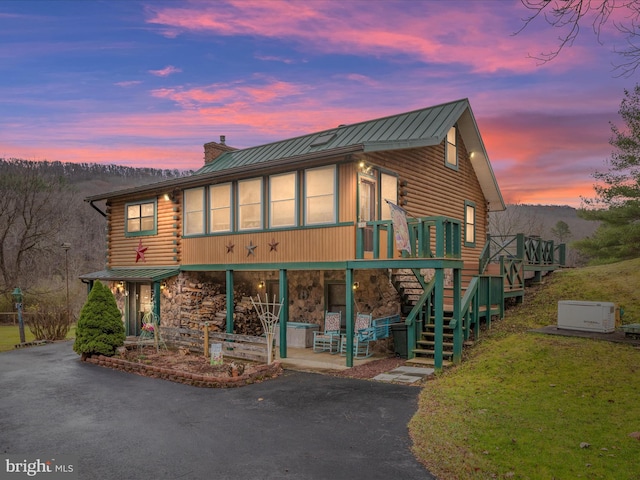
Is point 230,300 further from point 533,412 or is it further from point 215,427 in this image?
point 533,412

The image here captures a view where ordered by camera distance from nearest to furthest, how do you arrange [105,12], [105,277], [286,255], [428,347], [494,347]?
[494,347], [428,347], [286,255], [105,12], [105,277]

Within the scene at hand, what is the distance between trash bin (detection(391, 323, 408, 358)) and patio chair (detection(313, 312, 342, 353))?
2.33 meters

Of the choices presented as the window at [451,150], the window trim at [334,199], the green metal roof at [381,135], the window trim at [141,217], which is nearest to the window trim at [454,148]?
the window at [451,150]

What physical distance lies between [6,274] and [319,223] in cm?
3575

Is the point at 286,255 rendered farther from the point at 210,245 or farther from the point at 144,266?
the point at 144,266

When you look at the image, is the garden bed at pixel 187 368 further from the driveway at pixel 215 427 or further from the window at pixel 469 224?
the window at pixel 469 224

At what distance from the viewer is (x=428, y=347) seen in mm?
12578

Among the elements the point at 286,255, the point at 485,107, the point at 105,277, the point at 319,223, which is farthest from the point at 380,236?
the point at 105,277

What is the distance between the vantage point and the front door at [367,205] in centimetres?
1278

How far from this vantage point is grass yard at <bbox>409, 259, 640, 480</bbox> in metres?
5.56

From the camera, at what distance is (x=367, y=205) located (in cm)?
1320

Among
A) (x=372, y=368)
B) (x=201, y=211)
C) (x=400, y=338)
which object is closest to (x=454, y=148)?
(x=400, y=338)

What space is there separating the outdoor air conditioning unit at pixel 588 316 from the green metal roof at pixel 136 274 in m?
13.5

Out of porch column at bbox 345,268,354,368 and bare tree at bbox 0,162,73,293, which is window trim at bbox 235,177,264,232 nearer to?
porch column at bbox 345,268,354,368
